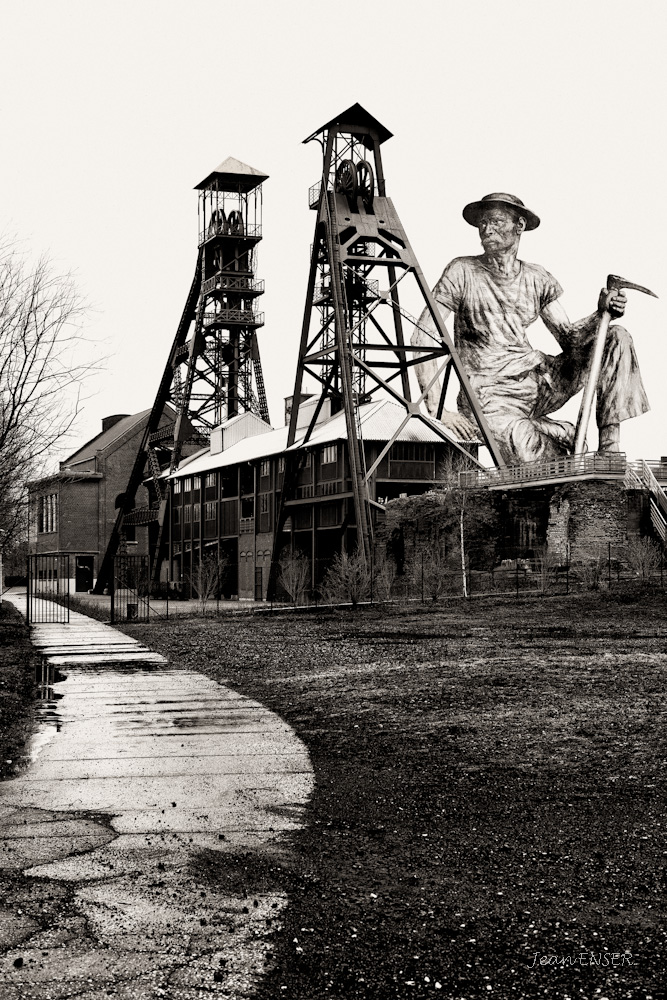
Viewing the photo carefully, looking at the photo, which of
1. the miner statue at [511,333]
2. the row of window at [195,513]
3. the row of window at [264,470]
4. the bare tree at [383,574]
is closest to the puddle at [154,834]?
the bare tree at [383,574]

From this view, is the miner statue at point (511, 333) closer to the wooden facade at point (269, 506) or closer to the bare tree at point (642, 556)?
the wooden facade at point (269, 506)

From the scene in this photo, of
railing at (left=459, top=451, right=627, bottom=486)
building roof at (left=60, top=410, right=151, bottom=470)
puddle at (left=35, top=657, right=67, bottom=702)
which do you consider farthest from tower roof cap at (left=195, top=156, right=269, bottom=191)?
puddle at (left=35, top=657, right=67, bottom=702)

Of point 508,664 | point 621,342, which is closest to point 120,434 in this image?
point 621,342

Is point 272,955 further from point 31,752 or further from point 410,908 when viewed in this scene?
point 31,752

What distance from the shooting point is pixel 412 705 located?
476 inches

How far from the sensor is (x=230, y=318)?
6481 centimetres

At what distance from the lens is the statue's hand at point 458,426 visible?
173 feet

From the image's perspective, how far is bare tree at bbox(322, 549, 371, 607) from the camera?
3544cm

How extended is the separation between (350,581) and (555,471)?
9.41 metres

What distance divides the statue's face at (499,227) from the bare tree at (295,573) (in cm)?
2077

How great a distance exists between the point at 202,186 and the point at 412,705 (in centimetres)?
5893

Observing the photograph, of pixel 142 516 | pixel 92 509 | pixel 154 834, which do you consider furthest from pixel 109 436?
pixel 154 834

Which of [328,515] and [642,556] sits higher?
[328,515]

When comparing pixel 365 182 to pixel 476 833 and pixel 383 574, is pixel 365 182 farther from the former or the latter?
pixel 476 833
